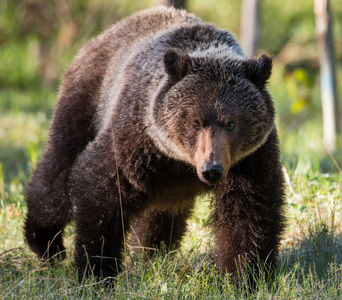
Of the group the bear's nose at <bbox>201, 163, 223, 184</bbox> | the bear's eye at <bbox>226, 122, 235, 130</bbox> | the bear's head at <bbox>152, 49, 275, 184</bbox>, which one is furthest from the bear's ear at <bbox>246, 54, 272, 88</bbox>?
the bear's nose at <bbox>201, 163, 223, 184</bbox>

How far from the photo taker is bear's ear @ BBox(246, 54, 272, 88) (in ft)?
14.4

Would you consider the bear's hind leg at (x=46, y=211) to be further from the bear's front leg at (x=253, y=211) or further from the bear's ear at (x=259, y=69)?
the bear's ear at (x=259, y=69)

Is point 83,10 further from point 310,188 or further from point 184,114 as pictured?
point 184,114

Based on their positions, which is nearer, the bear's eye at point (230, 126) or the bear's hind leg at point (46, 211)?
the bear's eye at point (230, 126)

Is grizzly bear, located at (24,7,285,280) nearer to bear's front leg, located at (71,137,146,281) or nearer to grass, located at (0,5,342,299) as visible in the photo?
bear's front leg, located at (71,137,146,281)

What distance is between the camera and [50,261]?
5.61 meters

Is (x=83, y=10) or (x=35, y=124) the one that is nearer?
Result: (x=35, y=124)

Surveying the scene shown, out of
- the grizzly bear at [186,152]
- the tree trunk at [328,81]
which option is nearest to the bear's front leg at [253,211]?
the grizzly bear at [186,152]

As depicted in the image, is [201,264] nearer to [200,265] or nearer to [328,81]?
[200,265]

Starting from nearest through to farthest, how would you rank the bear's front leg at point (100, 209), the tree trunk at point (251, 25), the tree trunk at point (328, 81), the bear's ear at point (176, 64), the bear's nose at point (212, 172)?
the bear's nose at point (212, 172) < the bear's ear at point (176, 64) < the bear's front leg at point (100, 209) < the tree trunk at point (328, 81) < the tree trunk at point (251, 25)

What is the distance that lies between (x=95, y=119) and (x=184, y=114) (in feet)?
4.24

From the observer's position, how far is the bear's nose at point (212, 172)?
3908 millimetres

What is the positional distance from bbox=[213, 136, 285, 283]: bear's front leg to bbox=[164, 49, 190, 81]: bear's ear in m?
0.80

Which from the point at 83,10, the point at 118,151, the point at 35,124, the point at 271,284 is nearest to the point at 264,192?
the point at 271,284
